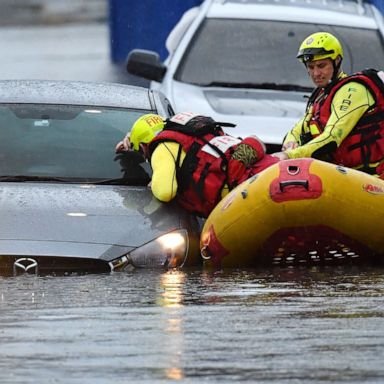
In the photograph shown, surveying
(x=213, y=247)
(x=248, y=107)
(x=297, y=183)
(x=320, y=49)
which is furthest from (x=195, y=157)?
(x=248, y=107)

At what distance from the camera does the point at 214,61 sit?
45.5 feet

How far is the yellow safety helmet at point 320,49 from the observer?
10359 millimetres

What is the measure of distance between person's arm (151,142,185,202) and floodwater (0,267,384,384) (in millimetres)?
648

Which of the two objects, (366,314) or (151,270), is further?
(151,270)

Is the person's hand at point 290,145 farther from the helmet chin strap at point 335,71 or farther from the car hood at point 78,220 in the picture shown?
the car hood at point 78,220

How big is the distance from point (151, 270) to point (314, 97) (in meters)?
2.07

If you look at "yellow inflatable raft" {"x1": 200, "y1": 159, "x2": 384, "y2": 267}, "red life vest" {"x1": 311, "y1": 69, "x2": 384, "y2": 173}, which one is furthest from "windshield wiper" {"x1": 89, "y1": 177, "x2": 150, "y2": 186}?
"red life vest" {"x1": 311, "y1": 69, "x2": 384, "y2": 173}

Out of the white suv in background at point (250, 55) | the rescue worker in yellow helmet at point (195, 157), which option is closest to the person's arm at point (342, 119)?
the rescue worker in yellow helmet at point (195, 157)

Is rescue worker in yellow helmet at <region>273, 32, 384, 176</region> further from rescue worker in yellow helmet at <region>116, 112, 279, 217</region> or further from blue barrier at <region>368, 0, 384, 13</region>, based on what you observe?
blue barrier at <region>368, 0, 384, 13</region>

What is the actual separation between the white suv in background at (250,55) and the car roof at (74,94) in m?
1.51

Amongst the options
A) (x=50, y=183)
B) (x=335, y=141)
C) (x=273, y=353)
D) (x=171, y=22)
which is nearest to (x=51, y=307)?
(x=273, y=353)

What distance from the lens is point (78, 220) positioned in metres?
9.06

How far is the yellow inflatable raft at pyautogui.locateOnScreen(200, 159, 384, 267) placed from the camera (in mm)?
9125

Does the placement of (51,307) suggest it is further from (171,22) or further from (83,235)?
(171,22)
